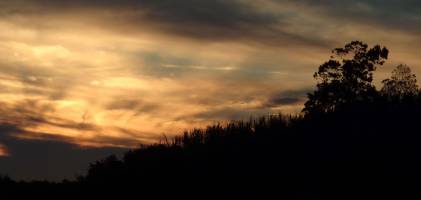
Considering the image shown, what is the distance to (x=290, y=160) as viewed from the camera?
21125 mm

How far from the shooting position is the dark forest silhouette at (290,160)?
18.1m

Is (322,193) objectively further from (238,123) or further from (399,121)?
(238,123)

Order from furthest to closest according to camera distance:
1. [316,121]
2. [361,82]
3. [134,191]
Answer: [361,82] → [134,191] → [316,121]

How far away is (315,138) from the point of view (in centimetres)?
2144

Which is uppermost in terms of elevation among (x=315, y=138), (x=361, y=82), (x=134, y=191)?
(x=361, y=82)

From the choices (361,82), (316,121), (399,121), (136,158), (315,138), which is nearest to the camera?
(399,121)

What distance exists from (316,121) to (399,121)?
3.84m

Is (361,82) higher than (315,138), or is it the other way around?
(361,82)

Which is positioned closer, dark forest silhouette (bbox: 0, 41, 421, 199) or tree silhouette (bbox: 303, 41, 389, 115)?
dark forest silhouette (bbox: 0, 41, 421, 199)

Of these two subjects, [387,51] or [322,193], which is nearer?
[322,193]

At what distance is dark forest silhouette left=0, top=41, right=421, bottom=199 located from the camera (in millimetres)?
18062

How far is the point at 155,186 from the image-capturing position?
26.3m

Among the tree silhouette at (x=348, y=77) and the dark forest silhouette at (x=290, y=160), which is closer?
the dark forest silhouette at (x=290, y=160)

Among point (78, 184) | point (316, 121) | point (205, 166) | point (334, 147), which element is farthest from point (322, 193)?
point (78, 184)
